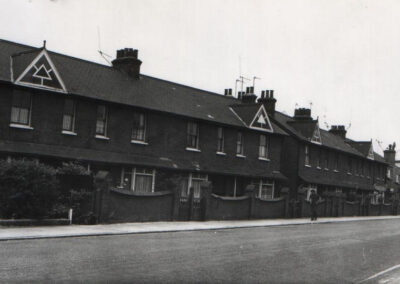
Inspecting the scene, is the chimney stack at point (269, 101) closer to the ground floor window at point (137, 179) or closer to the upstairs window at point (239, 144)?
the upstairs window at point (239, 144)

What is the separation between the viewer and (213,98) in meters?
38.2

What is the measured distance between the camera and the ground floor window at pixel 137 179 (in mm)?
26969

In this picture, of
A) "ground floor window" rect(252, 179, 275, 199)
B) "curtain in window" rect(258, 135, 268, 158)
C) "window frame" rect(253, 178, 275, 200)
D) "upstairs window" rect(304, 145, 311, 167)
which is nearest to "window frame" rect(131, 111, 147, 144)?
"ground floor window" rect(252, 179, 275, 199)

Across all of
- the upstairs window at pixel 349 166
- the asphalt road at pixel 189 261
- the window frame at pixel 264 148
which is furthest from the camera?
the upstairs window at pixel 349 166

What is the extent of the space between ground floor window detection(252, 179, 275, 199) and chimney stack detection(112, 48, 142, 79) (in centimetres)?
1164

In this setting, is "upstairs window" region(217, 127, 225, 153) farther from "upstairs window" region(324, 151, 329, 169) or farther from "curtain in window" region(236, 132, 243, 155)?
"upstairs window" region(324, 151, 329, 169)

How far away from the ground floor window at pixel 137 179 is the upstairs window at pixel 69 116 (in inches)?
141

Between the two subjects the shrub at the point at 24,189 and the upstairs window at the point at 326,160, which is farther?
the upstairs window at the point at 326,160

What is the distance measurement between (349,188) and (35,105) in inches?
1449

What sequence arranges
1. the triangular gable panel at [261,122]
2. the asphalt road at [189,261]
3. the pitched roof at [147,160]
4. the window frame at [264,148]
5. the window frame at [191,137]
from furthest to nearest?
the window frame at [264,148] → the triangular gable panel at [261,122] → the window frame at [191,137] → the pitched roof at [147,160] → the asphalt road at [189,261]

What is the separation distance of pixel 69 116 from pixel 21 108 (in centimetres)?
258

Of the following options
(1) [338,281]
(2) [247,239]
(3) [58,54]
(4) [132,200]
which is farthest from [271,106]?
(1) [338,281]

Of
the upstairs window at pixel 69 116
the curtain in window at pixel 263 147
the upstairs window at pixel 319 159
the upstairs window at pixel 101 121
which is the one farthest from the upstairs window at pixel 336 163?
the upstairs window at pixel 69 116

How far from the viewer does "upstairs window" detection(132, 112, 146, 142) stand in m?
28.6
